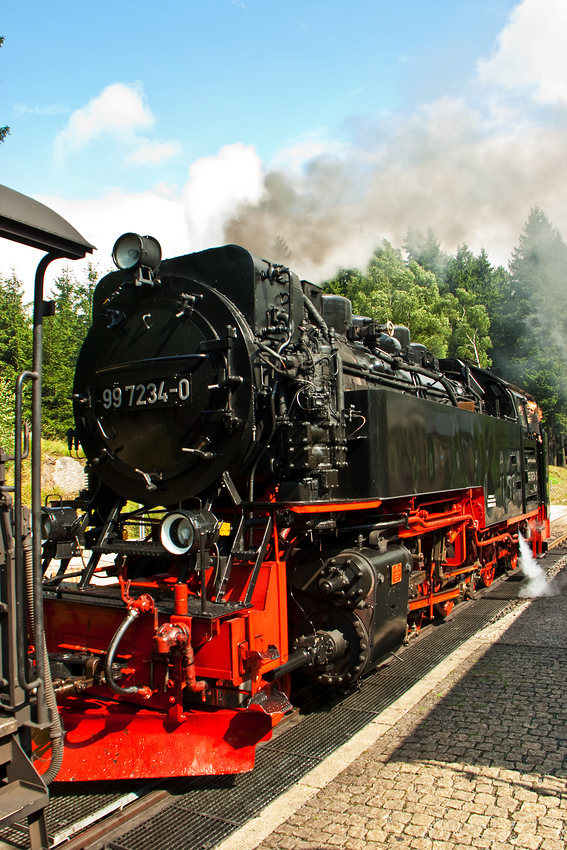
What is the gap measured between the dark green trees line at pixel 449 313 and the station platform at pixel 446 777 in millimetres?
8045

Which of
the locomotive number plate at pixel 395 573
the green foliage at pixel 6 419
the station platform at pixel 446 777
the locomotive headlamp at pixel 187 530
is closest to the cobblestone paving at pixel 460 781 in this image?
the station platform at pixel 446 777

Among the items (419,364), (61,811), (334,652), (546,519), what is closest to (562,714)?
(334,652)

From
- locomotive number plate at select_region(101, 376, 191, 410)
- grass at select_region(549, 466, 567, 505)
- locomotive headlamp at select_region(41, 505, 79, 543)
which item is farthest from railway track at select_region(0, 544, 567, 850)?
grass at select_region(549, 466, 567, 505)

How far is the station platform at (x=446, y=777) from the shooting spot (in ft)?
9.51

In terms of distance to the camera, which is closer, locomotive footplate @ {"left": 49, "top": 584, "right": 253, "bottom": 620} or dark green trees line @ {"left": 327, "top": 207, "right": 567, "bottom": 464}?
locomotive footplate @ {"left": 49, "top": 584, "right": 253, "bottom": 620}

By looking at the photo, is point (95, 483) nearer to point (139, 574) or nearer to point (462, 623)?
point (139, 574)

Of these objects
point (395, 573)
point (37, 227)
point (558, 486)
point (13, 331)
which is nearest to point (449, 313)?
point (558, 486)

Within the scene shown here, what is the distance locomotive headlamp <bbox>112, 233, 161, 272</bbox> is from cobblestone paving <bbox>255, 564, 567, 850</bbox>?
133 inches

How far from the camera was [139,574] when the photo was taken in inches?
180

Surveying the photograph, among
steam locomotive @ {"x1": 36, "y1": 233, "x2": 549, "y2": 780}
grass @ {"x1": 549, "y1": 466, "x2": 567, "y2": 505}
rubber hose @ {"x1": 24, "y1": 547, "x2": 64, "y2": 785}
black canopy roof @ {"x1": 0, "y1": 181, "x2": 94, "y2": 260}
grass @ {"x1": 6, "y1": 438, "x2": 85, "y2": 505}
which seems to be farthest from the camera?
grass @ {"x1": 549, "y1": 466, "x2": 567, "y2": 505}

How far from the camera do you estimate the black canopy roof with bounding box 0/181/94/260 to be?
205 cm

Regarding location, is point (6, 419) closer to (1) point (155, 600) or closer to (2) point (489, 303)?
(1) point (155, 600)

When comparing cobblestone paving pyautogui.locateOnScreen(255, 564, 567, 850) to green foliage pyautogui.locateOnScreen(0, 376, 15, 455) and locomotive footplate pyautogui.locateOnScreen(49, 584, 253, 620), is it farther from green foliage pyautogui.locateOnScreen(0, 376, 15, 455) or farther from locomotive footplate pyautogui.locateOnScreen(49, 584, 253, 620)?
green foliage pyautogui.locateOnScreen(0, 376, 15, 455)

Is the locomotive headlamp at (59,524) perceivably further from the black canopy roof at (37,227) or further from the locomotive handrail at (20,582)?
the black canopy roof at (37,227)
